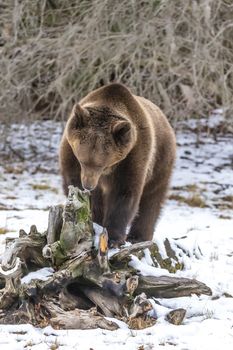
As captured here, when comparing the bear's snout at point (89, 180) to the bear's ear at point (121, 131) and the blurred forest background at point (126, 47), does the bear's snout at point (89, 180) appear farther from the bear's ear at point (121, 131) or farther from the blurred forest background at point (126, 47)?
the blurred forest background at point (126, 47)

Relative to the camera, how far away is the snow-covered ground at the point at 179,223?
13.8 feet

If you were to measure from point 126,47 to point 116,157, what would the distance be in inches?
244

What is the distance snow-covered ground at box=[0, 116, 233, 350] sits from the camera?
4219 millimetres

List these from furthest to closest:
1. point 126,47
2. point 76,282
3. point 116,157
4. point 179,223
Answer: point 126,47, point 179,223, point 116,157, point 76,282

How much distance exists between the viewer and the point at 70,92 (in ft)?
40.2

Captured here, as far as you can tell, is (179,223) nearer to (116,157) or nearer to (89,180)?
(116,157)

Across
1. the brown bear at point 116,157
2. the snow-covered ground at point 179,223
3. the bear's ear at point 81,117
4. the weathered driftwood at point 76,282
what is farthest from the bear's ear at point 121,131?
the snow-covered ground at point 179,223

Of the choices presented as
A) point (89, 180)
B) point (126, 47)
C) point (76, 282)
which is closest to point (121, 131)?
point (89, 180)

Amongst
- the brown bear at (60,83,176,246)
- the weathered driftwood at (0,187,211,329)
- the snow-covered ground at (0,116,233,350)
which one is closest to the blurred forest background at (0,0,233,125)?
the snow-covered ground at (0,116,233,350)

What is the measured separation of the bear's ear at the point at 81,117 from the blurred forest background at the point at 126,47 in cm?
539

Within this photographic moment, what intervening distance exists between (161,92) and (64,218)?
23.1ft

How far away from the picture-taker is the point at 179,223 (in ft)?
31.1

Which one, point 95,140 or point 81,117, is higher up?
point 81,117

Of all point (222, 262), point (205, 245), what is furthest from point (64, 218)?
point (205, 245)
